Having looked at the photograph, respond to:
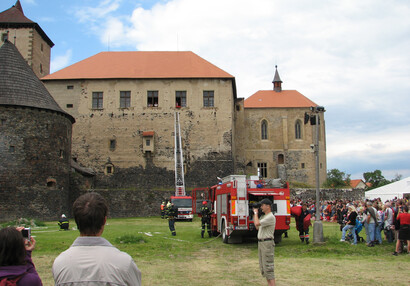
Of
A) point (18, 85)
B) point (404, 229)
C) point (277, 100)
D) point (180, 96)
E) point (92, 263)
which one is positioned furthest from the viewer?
point (277, 100)

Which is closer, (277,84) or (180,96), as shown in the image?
(180,96)

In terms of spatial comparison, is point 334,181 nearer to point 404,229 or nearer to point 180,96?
point 180,96

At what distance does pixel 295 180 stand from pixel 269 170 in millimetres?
3666

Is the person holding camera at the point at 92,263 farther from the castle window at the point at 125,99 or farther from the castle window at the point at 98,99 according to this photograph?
the castle window at the point at 98,99

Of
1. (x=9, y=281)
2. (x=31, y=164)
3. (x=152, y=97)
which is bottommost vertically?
(x=9, y=281)

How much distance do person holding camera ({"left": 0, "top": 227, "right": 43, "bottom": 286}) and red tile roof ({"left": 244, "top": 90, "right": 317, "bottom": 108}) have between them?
175 feet

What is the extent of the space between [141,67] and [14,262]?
42337 mm

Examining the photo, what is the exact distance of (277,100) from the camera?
5719 cm

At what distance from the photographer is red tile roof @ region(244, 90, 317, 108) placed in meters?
56.2

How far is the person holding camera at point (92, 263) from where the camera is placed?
3045 millimetres

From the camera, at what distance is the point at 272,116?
55.6m

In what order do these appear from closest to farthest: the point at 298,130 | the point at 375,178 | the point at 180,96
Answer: the point at 180,96 → the point at 298,130 → the point at 375,178

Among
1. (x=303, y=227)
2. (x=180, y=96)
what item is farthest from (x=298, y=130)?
(x=303, y=227)

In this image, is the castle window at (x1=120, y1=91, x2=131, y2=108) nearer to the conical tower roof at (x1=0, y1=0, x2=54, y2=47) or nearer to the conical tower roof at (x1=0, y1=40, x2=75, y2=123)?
the conical tower roof at (x1=0, y1=40, x2=75, y2=123)
